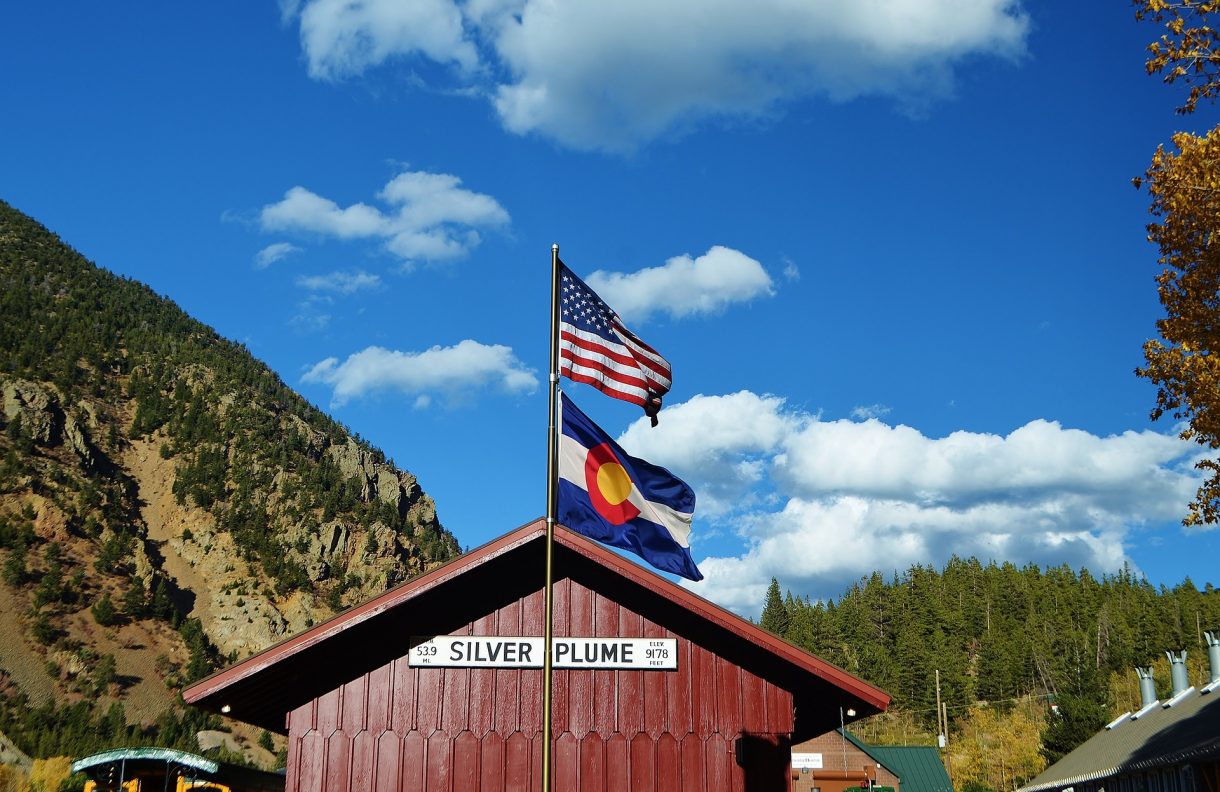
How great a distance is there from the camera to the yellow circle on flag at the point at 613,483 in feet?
40.8

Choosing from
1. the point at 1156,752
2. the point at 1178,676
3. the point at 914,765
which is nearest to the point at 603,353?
the point at 1156,752

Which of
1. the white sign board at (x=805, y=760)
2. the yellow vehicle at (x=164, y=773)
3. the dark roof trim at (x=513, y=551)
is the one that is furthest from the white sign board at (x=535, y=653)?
the white sign board at (x=805, y=760)

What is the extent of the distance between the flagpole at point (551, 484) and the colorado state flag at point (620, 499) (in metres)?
0.13

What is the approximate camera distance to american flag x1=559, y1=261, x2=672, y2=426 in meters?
12.5

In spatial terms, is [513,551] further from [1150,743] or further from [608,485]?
[1150,743]

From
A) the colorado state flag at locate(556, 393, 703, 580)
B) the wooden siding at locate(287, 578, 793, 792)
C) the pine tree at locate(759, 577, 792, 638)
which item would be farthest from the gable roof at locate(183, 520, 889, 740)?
the pine tree at locate(759, 577, 792, 638)

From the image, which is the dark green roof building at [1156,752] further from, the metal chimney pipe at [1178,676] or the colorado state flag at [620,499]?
the colorado state flag at [620,499]

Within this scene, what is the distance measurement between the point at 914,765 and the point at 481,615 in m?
65.9

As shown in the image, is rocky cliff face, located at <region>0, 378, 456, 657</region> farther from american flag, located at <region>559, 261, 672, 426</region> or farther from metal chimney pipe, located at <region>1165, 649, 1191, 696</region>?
american flag, located at <region>559, 261, 672, 426</region>

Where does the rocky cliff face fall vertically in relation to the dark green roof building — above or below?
above

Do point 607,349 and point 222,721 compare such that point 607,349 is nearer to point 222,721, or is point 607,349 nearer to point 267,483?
point 222,721

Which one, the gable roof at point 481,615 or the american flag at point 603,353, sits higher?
the american flag at point 603,353

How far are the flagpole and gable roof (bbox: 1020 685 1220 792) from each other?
24594mm

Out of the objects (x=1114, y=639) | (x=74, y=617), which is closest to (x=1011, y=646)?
(x=1114, y=639)
